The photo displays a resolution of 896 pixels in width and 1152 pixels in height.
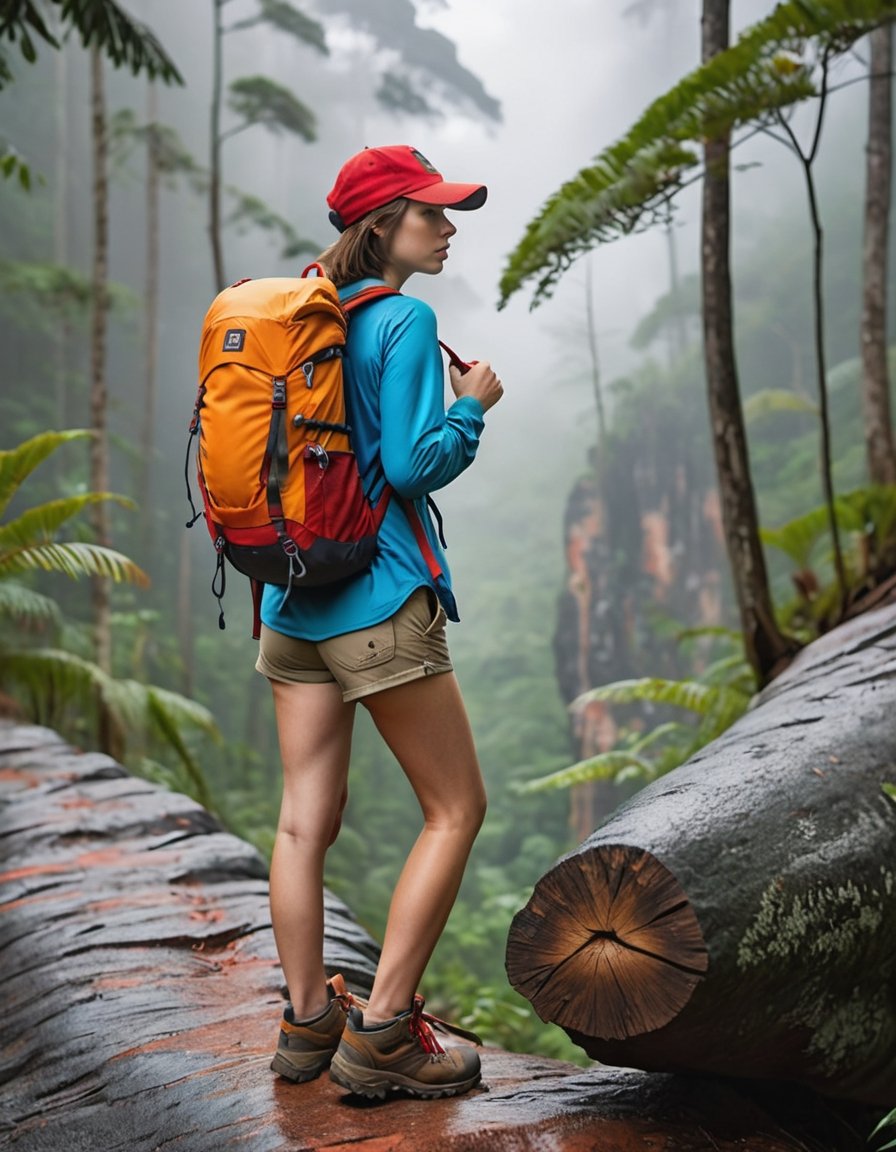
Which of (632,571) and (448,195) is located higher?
(448,195)

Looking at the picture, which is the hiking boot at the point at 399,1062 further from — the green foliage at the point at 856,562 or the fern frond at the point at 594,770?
the fern frond at the point at 594,770

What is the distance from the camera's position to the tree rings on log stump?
5.70 ft

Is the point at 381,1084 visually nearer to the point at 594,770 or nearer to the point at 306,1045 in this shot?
the point at 306,1045

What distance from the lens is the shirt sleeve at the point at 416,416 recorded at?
6.49ft

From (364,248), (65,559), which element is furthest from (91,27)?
(364,248)

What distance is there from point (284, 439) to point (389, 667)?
1.48 ft

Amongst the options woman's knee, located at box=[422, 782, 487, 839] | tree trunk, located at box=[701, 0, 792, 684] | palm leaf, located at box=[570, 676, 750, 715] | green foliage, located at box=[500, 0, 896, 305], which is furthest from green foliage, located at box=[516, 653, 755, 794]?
woman's knee, located at box=[422, 782, 487, 839]

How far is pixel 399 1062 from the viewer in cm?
200

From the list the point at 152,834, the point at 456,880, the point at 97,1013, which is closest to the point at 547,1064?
the point at 456,880

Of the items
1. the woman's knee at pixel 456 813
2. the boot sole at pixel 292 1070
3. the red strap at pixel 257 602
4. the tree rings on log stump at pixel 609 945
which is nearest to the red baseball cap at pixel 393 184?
the red strap at pixel 257 602

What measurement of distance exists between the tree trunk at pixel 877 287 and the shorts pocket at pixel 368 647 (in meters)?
4.92

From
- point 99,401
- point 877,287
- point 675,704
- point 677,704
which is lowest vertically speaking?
point 675,704

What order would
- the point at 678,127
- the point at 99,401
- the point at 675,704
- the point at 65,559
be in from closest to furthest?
the point at 678,127
the point at 65,559
the point at 675,704
the point at 99,401

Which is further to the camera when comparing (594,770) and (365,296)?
(594,770)
